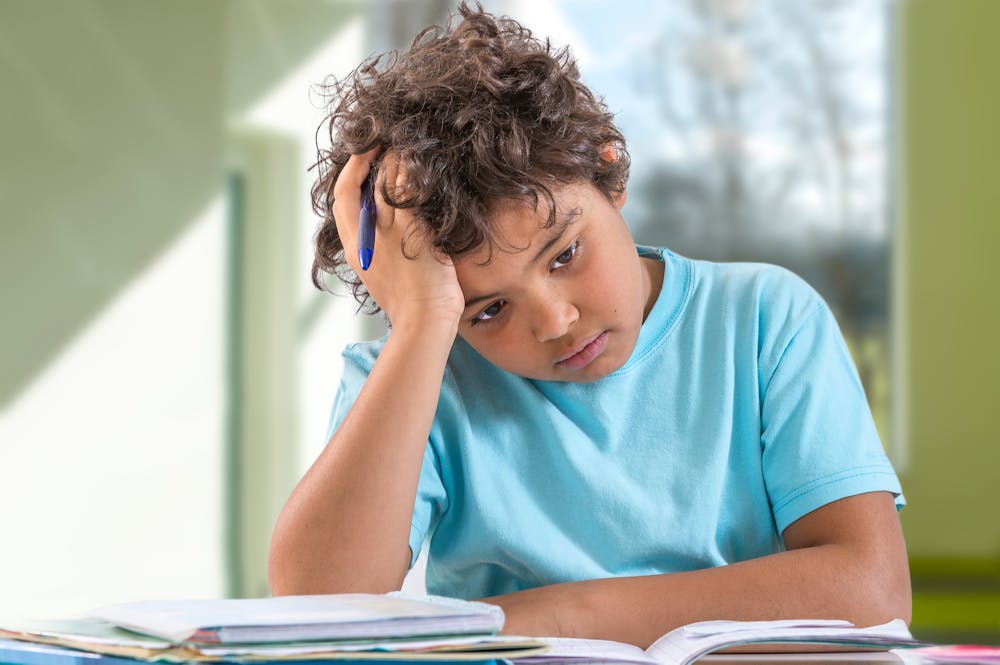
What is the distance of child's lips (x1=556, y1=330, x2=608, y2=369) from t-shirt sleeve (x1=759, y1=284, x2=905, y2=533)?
0.57 ft

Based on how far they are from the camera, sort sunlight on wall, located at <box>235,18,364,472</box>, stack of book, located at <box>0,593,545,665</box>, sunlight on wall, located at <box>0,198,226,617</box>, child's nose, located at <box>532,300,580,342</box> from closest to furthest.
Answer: stack of book, located at <box>0,593,545,665</box> → child's nose, located at <box>532,300,580,342</box> → sunlight on wall, located at <box>0,198,226,617</box> → sunlight on wall, located at <box>235,18,364,472</box>

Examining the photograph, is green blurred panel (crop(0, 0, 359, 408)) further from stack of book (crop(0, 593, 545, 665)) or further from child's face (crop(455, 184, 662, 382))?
stack of book (crop(0, 593, 545, 665))

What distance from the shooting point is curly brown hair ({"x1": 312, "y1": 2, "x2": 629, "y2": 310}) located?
3.07ft

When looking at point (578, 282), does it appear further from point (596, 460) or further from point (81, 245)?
point (81, 245)

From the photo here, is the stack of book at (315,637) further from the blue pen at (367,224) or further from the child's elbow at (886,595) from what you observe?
the blue pen at (367,224)

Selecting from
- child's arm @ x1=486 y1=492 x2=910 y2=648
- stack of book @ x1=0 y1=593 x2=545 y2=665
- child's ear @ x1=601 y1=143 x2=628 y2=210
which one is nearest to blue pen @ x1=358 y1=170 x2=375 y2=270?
child's ear @ x1=601 y1=143 x2=628 y2=210

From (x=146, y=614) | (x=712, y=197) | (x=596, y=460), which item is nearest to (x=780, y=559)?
(x=596, y=460)

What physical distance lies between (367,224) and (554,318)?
207 millimetres

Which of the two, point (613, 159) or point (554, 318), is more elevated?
point (613, 159)

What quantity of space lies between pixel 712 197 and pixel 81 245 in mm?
2330

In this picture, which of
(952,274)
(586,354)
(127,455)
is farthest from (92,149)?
(586,354)

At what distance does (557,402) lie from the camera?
1076 mm

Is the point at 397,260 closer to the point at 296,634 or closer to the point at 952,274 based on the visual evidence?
the point at 296,634

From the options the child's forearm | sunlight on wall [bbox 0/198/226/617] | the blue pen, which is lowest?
the child's forearm
